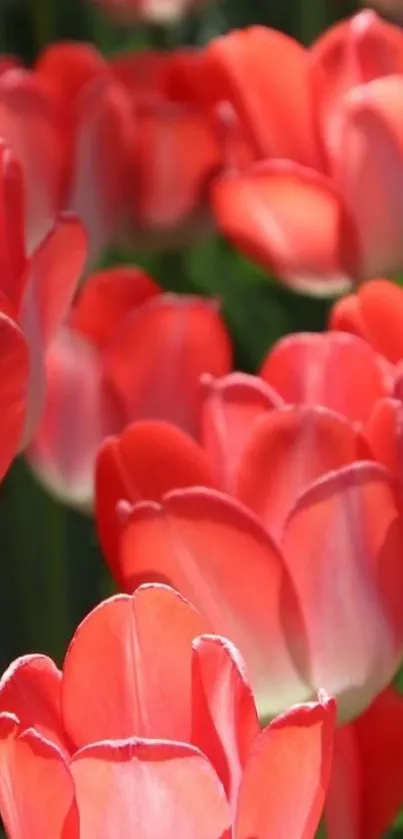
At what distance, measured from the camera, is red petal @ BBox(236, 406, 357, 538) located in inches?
10.8

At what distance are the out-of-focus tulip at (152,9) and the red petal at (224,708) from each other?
1.38 ft

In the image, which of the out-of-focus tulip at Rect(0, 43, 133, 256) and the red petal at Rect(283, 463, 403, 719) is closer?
the red petal at Rect(283, 463, 403, 719)

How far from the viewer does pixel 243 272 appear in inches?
23.3

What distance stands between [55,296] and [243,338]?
241mm

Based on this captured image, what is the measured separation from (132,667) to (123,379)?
14 centimetres

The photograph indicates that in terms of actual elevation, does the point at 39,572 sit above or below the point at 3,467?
below

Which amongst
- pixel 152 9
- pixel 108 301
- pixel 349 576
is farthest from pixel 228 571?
pixel 152 9

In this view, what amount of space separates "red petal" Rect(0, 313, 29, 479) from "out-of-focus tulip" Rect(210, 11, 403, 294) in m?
0.14

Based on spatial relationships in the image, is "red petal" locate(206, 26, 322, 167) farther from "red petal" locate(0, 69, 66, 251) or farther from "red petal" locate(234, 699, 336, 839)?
"red petal" locate(234, 699, 336, 839)

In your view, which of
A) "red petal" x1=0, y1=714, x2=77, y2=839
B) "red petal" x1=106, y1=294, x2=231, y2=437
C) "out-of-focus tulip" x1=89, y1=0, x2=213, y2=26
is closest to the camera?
"red petal" x1=0, y1=714, x2=77, y2=839

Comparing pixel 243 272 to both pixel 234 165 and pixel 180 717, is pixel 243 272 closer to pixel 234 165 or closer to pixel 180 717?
pixel 234 165

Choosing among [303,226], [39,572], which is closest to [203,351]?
[303,226]

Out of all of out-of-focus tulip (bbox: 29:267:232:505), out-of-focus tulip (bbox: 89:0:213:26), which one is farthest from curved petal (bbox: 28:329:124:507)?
out-of-focus tulip (bbox: 89:0:213:26)

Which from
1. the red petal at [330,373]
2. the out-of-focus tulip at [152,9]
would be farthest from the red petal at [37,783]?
the out-of-focus tulip at [152,9]
